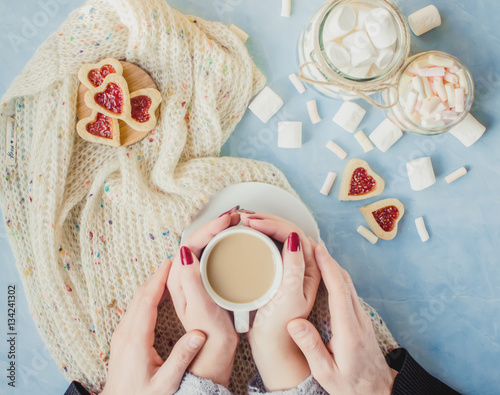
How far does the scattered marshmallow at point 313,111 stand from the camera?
3.27 feet

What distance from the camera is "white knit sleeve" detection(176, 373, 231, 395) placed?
79 cm

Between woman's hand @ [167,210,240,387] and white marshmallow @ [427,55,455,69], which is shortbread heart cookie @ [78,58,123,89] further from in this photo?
white marshmallow @ [427,55,455,69]

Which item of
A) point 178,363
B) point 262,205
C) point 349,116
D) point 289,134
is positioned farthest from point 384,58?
point 178,363

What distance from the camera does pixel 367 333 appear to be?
0.86 metres

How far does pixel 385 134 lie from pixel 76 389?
0.93 meters

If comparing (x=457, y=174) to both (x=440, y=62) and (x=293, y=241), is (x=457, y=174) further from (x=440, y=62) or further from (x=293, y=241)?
(x=293, y=241)

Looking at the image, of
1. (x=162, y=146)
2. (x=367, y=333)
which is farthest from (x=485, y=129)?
(x=162, y=146)

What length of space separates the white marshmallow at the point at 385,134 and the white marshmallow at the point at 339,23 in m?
0.25

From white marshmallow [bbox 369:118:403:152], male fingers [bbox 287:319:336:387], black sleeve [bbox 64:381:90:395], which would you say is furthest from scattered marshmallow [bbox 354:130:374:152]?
black sleeve [bbox 64:381:90:395]

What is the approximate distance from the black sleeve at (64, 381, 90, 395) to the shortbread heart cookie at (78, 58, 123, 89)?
0.66 m

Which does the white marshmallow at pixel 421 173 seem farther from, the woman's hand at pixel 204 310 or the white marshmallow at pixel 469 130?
the woman's hand at pixel 204 310

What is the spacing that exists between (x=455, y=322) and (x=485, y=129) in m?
0.49

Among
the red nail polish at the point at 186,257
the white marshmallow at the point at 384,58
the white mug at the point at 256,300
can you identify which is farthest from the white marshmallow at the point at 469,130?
the red nail polish at the point at 186,257

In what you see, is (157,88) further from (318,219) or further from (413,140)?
(413,140)
